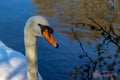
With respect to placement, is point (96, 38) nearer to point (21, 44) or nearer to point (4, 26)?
point (21, 44)

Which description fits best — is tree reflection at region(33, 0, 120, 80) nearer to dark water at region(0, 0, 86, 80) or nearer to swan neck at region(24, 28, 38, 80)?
dark water at region(0, 0, 86, 80)

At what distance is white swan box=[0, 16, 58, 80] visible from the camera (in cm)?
339

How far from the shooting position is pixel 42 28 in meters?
3.38

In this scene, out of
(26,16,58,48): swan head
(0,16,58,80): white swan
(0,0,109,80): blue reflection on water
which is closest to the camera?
(26,16,58,48): swan head

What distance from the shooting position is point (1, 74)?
13.4ft

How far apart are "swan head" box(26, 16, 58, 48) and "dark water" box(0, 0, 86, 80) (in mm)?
2326

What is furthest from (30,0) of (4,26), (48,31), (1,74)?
(48,31)

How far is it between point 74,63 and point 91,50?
544mm

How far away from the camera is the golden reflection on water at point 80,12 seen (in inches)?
297

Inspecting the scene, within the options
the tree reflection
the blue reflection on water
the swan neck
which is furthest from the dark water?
the swan neck

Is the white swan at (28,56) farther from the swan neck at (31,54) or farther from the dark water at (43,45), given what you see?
the dark water at (43,45)

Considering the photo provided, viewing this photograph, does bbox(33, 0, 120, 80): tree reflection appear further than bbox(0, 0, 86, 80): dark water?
Yes

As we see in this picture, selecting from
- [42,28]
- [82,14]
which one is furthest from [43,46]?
[42,28]

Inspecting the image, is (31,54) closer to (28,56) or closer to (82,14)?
(28,56)
